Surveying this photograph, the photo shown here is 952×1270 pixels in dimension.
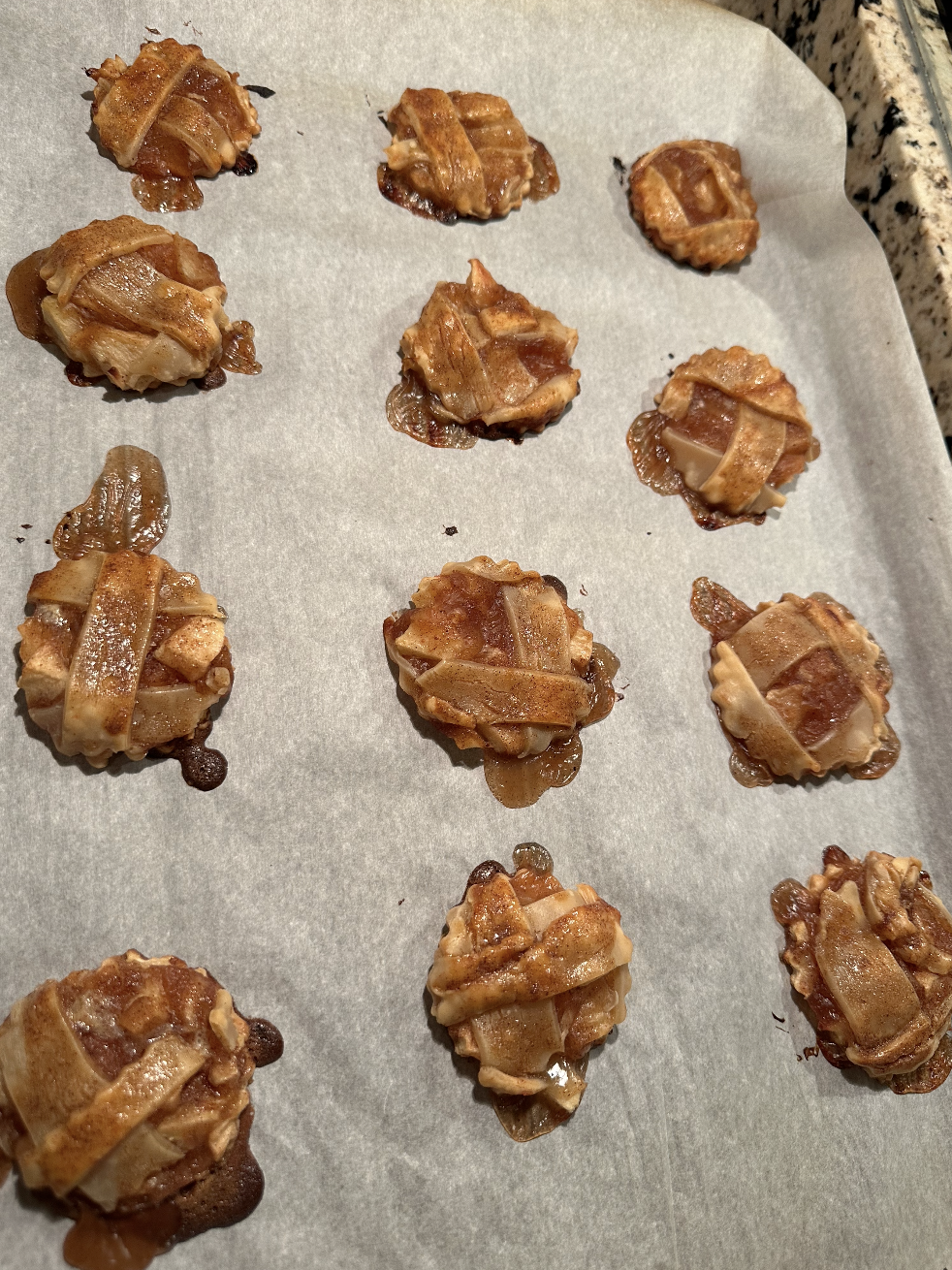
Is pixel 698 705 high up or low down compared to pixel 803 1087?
up

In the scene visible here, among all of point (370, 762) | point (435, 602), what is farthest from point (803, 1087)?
point (435, 602)

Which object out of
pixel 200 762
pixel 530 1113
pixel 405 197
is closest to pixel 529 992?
pixel 530 1113

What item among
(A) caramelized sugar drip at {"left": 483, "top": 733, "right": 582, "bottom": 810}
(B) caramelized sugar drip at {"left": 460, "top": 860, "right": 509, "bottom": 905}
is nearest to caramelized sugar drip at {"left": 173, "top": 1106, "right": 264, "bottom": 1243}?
(B) caramelized sugar drip at {"left": 460, "top": 860, "right": 509, "bottom": 905}

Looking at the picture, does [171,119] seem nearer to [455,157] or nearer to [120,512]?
[455,157]

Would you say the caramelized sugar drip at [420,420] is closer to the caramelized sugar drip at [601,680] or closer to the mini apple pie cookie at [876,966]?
the caramelized sugar drip at [601,680]

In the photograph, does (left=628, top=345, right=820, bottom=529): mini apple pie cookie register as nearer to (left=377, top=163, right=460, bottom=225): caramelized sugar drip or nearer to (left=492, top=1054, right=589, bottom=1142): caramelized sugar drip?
(left=377, top=163, right=460, bottom=225): caramelized sugar drip

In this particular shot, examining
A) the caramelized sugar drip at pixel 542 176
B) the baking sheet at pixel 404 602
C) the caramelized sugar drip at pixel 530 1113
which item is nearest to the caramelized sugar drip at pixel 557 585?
the baking sheet at pixel 404 602

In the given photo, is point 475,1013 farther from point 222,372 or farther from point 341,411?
point 222,372
